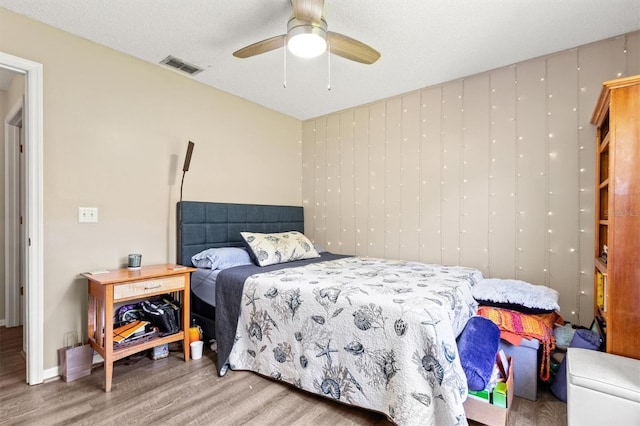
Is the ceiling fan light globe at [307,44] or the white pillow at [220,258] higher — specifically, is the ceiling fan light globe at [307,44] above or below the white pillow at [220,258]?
above

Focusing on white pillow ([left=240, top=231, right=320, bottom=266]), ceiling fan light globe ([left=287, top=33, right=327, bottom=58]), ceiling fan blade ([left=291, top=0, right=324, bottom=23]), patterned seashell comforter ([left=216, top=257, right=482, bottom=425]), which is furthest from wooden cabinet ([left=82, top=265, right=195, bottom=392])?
ceiling fan blade ([left=291, top=0, right=324, bottom=23])

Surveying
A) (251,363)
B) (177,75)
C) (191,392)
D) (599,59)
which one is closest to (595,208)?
(599,59)

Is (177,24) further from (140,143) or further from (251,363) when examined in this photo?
(251,363)

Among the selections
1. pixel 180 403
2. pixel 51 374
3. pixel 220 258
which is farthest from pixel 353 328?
pixel 51 374

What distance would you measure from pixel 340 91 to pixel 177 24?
1.61m

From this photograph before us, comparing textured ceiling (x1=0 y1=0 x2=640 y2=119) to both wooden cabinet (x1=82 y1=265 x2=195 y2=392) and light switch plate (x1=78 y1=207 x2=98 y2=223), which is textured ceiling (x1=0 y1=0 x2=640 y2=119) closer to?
light switch plate (x1=78 y1=207 x2=98 y2=223)

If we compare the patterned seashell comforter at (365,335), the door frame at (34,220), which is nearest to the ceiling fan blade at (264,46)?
the door frame at (34,220)

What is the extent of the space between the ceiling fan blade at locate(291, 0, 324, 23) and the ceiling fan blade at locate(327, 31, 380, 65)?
0.16 m

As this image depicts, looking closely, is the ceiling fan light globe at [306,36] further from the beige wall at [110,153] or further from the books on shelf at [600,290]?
the books on shelf at [600,290]

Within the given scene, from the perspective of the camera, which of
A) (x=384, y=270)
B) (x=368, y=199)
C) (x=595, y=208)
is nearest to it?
(x=595, y=208)

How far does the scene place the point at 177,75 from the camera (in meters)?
2.92

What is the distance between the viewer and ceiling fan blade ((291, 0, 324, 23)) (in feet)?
5.48

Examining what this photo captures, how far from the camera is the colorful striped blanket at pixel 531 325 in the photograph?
2014mm

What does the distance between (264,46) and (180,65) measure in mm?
→ 1172
